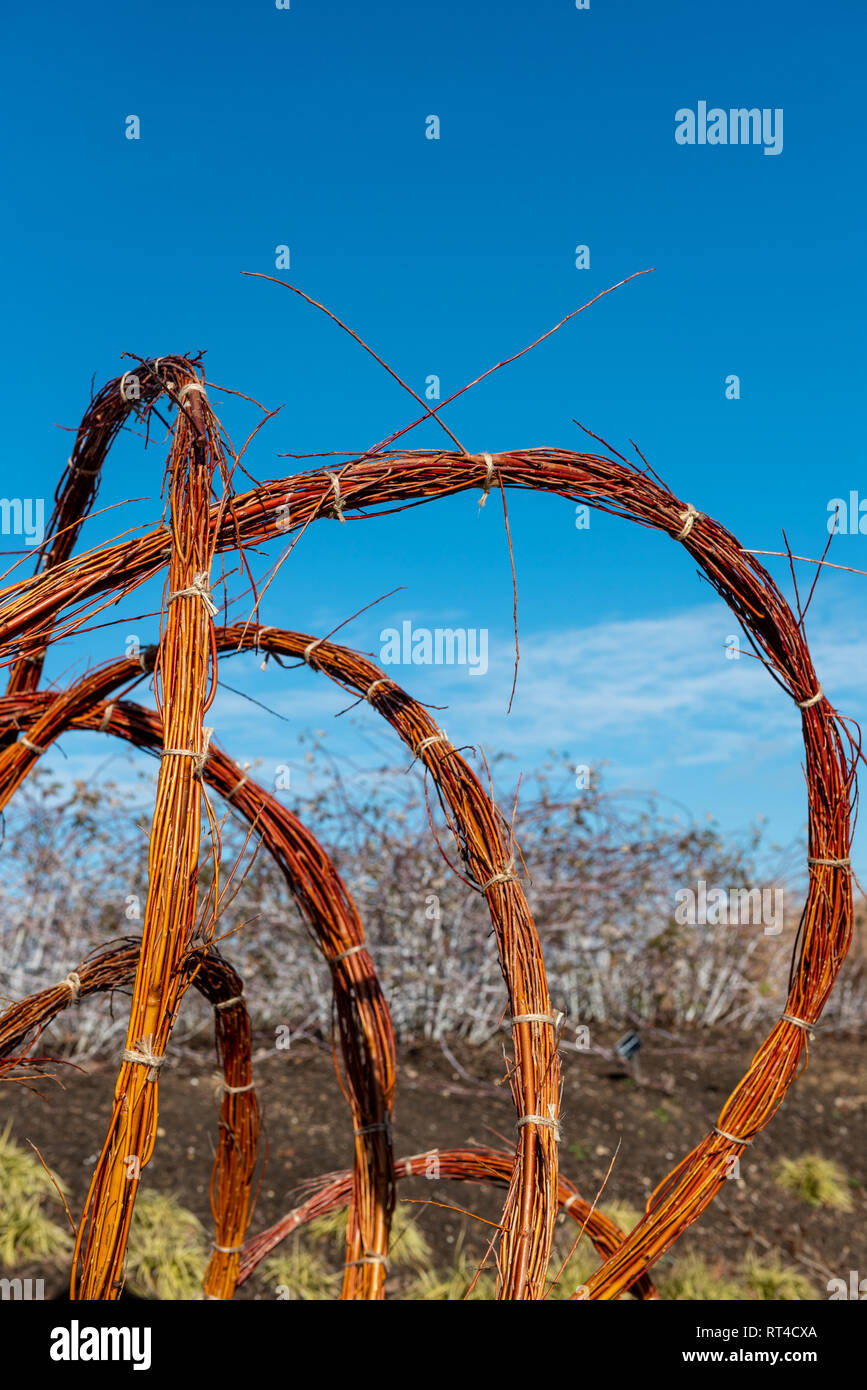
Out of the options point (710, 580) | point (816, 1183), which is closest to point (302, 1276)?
point (816, 1183)

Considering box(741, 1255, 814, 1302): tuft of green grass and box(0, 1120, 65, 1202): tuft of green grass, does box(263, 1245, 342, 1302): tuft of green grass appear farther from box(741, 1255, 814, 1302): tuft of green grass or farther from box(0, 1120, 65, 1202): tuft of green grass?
box(741, 1255, 814, 1302): tuft of green grass

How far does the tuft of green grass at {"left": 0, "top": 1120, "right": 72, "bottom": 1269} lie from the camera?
3748mm

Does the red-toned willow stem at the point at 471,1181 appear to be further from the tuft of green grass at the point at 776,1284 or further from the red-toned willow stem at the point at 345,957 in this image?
the tuft of green grass at the point at 776,1284

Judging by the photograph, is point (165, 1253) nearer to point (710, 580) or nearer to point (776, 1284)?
point (776, 1284)

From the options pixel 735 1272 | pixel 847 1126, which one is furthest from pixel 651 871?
pixel 735 1272

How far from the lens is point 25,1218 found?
383 centimetres

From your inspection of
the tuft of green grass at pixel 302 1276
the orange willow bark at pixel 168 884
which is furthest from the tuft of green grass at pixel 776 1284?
the orange willow bark at pixel 168 884

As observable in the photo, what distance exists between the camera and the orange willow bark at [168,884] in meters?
1.58

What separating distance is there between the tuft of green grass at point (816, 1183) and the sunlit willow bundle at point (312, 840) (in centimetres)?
283

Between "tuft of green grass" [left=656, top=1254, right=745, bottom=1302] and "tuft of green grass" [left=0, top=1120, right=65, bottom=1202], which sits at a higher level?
"tuft of green grass" [left=0, top=1120, right=65, bottom=1202]

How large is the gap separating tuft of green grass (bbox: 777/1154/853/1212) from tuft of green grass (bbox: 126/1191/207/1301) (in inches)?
113

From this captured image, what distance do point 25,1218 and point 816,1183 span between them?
3.60 metres

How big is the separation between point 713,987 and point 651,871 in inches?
48.4

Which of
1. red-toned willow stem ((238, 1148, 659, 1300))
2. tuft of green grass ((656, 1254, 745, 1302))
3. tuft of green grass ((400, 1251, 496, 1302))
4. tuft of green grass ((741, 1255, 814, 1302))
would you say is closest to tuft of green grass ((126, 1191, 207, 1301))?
tuft of green grass ((400, 1251, 496, 1302))
